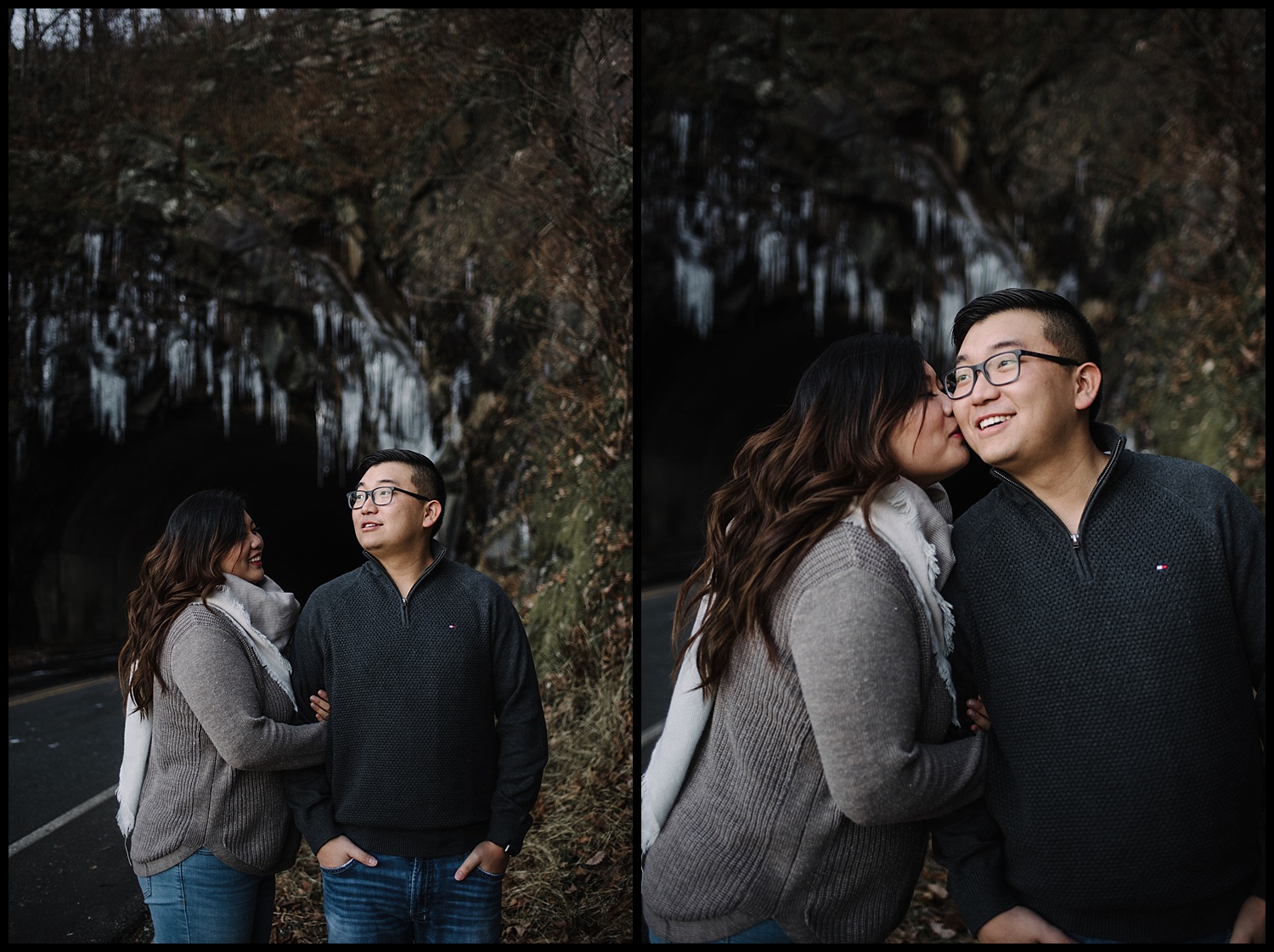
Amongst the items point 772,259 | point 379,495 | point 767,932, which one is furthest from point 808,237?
point 767,932

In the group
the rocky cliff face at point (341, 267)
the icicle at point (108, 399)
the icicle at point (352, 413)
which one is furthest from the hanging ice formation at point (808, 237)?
the icicle at point (108, 399)

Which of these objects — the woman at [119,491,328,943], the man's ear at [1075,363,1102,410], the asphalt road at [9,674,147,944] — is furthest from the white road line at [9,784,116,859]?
the man's ear at [1075,363,1102,410]

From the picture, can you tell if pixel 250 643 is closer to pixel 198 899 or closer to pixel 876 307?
pixel 198 899

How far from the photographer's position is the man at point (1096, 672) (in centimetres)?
150

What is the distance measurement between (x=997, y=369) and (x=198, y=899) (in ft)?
7.07

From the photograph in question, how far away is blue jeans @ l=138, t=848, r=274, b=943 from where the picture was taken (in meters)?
2.04

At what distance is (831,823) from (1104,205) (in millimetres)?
5690

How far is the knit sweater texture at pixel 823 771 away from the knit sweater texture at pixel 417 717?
0.61 m

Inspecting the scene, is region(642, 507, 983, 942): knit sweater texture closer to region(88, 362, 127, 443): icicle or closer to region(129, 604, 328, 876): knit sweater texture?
region(129, 604, 328, 876): knit sweater texture

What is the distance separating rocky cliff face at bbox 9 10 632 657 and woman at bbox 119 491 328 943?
40.8 inches

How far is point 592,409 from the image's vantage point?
3.30 metres

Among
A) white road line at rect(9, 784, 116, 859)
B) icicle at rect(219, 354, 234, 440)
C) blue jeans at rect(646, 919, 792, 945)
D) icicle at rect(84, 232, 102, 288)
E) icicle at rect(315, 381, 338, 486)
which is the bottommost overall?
white road line at rect(9, 784, 116, 859)

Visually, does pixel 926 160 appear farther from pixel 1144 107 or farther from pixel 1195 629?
pixel 1195 629

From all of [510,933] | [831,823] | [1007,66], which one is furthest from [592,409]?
[1007,66]
